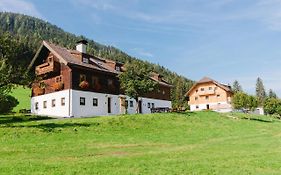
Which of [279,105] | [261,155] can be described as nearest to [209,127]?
[261,155]

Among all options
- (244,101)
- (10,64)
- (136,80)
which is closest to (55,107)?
(136,80)

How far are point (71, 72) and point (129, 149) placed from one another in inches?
1062

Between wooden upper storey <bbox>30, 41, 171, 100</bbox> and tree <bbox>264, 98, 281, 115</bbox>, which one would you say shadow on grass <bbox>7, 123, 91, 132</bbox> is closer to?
wooden upper storey <bbox>30, 41, 171, 100</bbox>

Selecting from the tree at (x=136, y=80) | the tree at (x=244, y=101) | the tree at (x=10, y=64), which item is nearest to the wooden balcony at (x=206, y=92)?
the tree at (x=244, y=101)

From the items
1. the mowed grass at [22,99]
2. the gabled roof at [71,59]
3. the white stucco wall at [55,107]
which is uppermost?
the gabled roof at [71,59]

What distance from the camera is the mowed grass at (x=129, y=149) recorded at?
18.5 metres

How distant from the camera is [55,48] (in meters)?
54.4

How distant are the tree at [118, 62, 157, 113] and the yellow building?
1811 inches

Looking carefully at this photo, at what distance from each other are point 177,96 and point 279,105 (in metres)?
54.9

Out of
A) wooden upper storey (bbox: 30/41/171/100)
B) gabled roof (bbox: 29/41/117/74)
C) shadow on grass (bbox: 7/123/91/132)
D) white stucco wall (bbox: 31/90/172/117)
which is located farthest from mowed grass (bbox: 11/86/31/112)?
shadow on grass (bbox: 7/123/91/132)

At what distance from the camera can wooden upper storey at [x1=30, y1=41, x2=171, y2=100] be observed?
5125cm

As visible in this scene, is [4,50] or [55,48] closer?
[4,50]

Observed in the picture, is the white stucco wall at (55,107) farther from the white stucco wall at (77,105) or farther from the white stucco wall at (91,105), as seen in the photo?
the white stucco wall at (91,105)

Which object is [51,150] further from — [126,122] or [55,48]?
[55,48]
